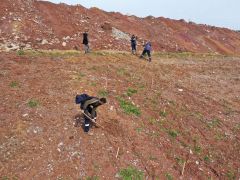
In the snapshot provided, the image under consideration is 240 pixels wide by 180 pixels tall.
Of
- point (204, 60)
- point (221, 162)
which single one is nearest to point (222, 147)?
point (221, 162)

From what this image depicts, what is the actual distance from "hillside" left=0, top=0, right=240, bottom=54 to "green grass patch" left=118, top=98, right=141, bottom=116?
13000mm

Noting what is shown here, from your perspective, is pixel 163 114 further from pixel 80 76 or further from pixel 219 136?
pixel 80 76

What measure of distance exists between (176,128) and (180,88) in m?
4.64

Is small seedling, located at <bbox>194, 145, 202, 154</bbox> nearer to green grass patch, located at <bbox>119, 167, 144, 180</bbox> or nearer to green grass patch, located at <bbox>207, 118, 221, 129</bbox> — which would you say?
green grass patch, located at <bbox>207, 118, 221, 129</bbox>

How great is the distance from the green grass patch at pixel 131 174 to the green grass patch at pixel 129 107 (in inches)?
139

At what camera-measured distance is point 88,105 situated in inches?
530

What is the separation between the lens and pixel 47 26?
31656mm

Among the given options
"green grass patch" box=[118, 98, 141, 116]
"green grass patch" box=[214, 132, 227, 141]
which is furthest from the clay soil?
"green grass patch" box=[118, 98, 141, 116]

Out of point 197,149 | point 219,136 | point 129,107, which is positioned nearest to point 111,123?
point 129,107

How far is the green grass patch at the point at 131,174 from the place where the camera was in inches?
498

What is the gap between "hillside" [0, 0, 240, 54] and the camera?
29078 mm

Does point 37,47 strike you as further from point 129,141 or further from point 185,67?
point 129,141

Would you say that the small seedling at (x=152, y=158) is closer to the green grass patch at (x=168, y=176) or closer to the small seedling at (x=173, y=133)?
the green grass patch at (x=168, y=176)

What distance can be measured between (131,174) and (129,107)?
420cm
